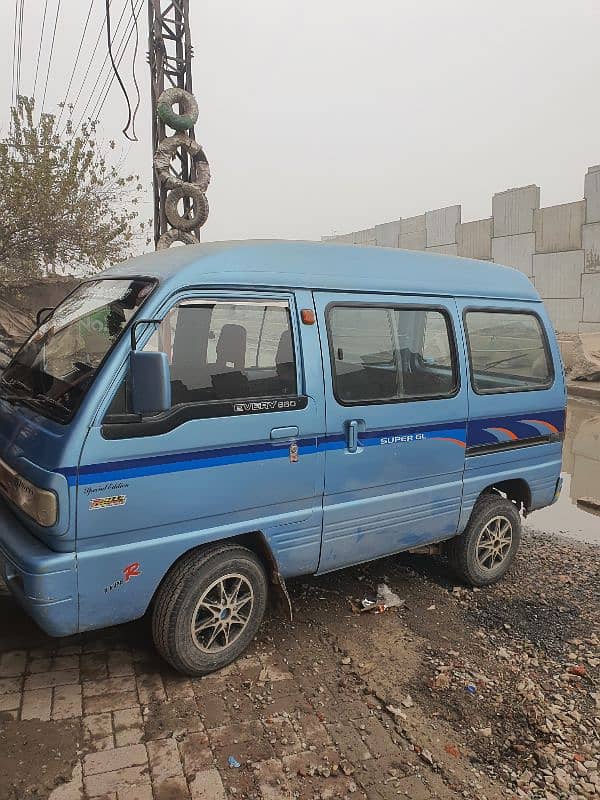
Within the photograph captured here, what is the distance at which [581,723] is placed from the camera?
10.3ft

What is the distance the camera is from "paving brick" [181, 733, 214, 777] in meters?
2.70

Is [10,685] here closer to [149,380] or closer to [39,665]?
[39,665]

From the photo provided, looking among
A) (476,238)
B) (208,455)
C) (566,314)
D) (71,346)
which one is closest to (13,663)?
(208,455)

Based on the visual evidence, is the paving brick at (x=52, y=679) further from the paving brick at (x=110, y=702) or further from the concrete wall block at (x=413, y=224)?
the concrete wall block at (x=413, y=224)

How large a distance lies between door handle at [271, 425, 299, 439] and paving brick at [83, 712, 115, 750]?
1.62 meters

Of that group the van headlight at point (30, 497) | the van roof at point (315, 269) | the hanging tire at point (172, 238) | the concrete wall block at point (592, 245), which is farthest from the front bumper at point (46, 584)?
the concrete wall block at point (592, 245)

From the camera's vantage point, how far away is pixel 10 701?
10.0 ft

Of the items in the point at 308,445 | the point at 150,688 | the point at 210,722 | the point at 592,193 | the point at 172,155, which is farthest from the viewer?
the point at 592,193

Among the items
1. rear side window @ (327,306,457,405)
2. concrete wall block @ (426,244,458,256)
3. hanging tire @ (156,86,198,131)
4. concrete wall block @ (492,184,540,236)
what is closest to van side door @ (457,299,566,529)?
rear side window @ (327,306,457,405)

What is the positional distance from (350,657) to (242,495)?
1244 millimetres

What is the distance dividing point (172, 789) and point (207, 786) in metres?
0.15

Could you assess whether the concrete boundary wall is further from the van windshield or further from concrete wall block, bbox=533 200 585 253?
the van windshield

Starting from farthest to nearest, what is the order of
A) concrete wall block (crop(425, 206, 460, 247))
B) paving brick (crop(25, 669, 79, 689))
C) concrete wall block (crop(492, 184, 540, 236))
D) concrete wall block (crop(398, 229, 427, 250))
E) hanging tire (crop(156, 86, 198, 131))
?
1. concrete wall block (crop(398, 229, 427, 250))
2. concrete wall block (crop(425, 206, 460, 247))
3. concrete wall block (crop(492, 184, 540, 236))
4. hanging tire (crop(156, 86, 198, 131))
5. paving brick (crop(25, 669, 79, 689))

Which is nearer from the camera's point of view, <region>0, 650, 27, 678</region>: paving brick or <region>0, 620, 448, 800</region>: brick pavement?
<region>0, 620, 448, 800</region>: brick pavement
